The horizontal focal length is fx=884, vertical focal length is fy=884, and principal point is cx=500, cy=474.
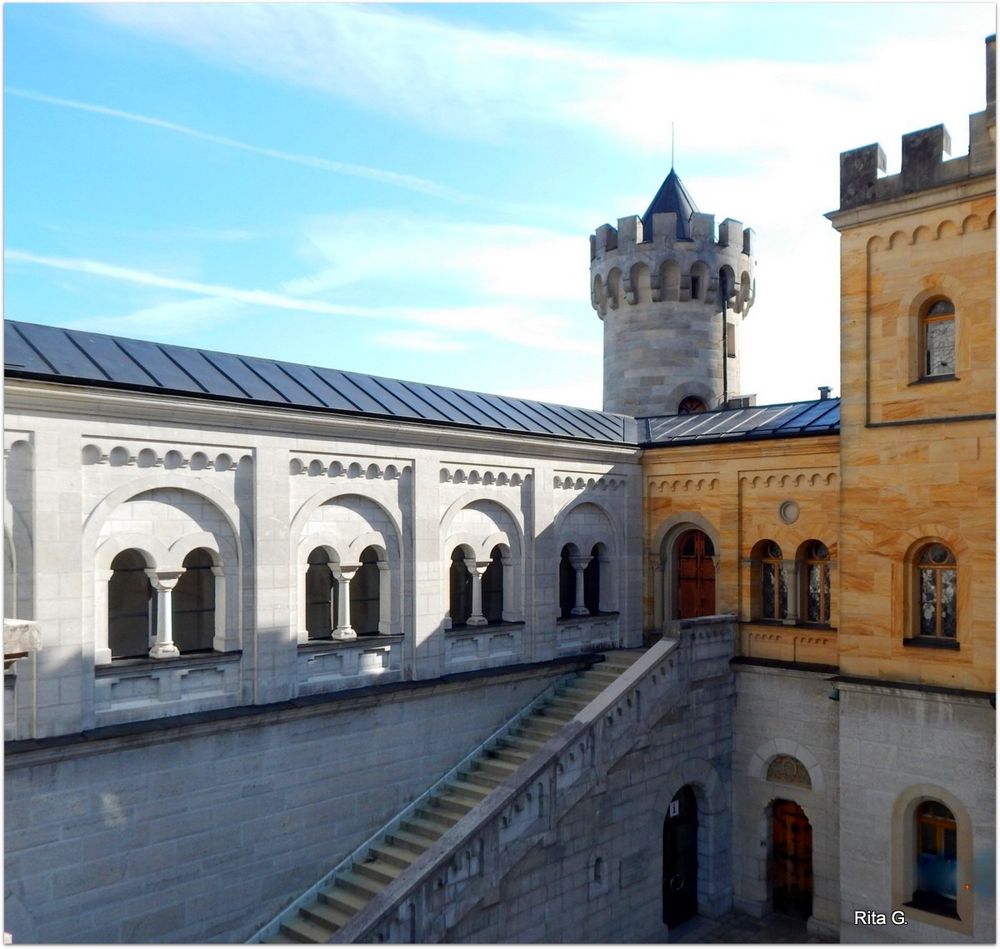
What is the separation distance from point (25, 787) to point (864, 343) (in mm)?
16549

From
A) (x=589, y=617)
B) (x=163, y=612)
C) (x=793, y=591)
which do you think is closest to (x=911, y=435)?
(x=793, y=591)

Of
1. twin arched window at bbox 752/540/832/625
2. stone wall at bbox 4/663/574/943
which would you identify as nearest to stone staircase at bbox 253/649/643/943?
stone wall at bbox 4/663/574/943

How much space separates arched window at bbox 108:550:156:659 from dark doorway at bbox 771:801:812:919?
14136 millimetres

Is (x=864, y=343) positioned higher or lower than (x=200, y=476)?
higher

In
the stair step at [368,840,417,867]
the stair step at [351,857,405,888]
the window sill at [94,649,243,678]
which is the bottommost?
the stair step at [351,857,405,888]

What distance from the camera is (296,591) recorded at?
16.0 meters

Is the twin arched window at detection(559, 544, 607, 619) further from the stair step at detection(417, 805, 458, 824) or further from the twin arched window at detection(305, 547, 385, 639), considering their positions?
the stair step at detection(417, 805, 458, 824)

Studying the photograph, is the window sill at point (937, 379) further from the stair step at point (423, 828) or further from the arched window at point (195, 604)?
the arched window at point (195, 604)

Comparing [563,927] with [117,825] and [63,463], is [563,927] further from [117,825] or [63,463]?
[63,463]

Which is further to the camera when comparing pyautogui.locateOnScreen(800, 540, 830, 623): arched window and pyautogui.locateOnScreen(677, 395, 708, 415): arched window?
pyautogui.locateOnScreen(677, 395, 708, 415): arched window

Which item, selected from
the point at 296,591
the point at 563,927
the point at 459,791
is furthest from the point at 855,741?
the point at 296,591

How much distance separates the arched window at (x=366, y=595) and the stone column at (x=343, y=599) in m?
0.99

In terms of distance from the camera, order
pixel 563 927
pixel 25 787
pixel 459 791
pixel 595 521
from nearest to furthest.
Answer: pixel 25 787 < pixel 563 927 < pixel 459 791 < pixel 595 521

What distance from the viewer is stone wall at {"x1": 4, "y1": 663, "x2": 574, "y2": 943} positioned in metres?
12.5
